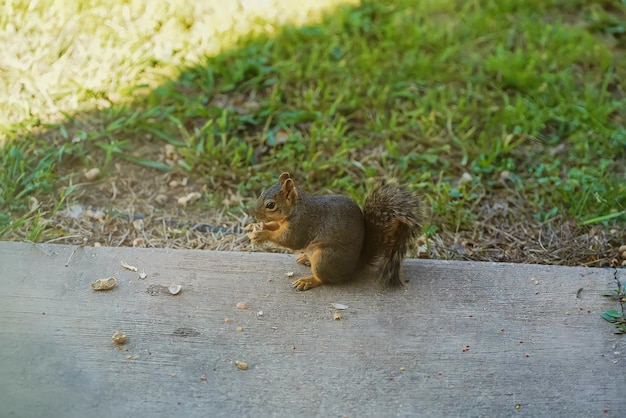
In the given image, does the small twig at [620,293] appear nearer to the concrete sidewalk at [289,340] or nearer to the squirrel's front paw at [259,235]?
the concrete sidewalk at [289,340]

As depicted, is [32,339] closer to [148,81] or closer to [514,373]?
[514,373]

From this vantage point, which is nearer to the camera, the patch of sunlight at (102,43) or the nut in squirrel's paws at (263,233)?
the nut in squirrel's paws at (263,233)

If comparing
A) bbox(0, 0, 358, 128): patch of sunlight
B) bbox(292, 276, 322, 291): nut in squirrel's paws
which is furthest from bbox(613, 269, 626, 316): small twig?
bbox(0, 0, 358, 128): patch of sunlight

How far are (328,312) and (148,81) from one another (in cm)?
217

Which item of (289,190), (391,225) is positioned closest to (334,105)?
(289,190)

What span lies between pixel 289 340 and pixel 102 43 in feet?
8.61

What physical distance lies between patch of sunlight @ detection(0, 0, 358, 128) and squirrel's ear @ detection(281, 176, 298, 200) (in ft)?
5.49

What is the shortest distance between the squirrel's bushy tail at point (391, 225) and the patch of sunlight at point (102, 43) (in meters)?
1.92

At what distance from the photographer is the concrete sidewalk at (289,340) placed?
7.18 ft

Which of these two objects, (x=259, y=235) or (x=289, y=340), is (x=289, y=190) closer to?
(x=259, y=235)

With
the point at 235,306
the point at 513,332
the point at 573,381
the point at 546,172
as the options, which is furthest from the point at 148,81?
the point at 573,381

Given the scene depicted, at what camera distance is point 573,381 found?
7.61 feet

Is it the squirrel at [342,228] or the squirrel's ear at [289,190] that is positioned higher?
the squirrel's ear at [289,190]

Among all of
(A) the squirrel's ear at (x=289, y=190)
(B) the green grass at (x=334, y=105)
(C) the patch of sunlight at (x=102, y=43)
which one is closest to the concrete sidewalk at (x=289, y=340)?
(A) the squirrel's ear at (x=289, y=190)
